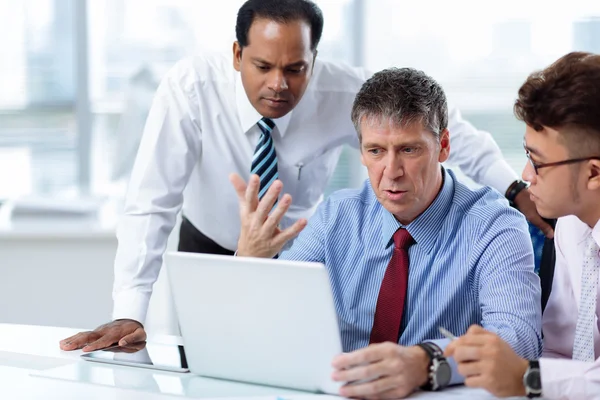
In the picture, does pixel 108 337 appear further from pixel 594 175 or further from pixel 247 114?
pixel 594 175

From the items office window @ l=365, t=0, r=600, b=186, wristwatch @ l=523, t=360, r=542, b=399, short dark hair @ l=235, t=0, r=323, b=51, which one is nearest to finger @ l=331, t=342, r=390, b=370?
wristwatch @ l=523, t=360, r=542, b=399

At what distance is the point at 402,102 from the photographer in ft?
6.23

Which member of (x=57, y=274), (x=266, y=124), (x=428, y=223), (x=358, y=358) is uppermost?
(x=266, y=124)

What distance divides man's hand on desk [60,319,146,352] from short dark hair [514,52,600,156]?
101cm

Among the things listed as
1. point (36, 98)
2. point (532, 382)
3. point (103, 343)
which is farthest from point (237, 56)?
point (36, 98)

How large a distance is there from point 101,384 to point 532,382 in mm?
804

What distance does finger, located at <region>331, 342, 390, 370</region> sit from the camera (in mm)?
1493

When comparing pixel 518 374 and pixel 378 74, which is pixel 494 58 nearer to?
pixel 378 74

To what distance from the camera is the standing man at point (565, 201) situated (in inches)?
60.2

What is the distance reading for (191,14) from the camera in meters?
4.23

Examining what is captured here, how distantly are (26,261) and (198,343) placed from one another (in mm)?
2600

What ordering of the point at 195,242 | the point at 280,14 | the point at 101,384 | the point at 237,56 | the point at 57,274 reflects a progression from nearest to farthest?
the point at 101,384
the point at 280,14
the point at 237,56
the point at 195,242
the point at 57,274

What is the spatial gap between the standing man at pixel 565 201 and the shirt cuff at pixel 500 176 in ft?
2.68

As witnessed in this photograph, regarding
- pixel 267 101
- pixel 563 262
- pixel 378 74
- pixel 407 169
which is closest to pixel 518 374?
pixel 563 262
